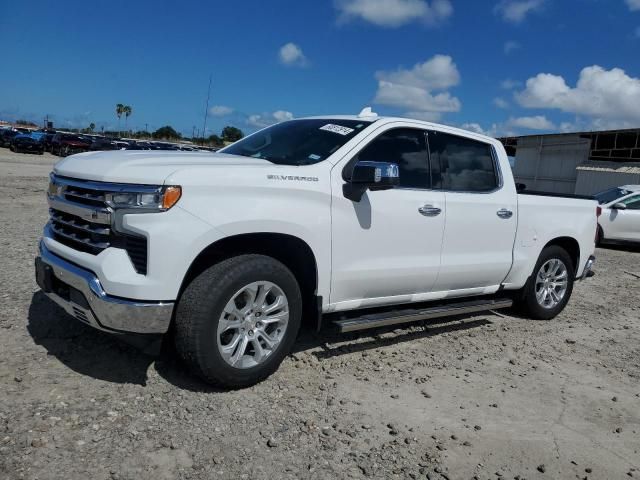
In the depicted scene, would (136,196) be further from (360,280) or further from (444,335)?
(444,335)

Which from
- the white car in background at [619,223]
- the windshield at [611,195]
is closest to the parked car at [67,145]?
the windshield at [611,195]

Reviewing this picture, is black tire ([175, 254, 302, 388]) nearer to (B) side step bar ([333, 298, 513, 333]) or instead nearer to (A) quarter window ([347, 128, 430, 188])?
(B) side step bar ([333, 298, 513, 333])

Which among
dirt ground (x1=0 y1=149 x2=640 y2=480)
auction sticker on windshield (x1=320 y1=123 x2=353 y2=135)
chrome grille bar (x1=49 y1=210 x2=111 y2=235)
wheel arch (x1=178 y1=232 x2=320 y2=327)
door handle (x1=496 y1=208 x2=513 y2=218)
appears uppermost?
auction sticker on windshield (x1=320 y1=123 x2=353 y2=135)

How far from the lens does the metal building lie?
79.3ft

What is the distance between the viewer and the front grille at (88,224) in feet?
10.7

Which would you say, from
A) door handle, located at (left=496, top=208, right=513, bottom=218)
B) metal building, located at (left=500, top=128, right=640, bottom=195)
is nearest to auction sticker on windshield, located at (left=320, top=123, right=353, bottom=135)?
door handle, located at (left=496, top=208, right=513, bottom=218)

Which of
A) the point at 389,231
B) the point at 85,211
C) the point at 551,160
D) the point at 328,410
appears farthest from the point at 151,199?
the point at 551,160

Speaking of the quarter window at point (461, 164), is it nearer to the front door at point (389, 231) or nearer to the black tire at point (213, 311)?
the front door at point (389, 231)

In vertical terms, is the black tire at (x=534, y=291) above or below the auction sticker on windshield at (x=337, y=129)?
below

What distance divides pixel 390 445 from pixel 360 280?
132 cm

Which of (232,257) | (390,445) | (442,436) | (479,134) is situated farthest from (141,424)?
(479,134)

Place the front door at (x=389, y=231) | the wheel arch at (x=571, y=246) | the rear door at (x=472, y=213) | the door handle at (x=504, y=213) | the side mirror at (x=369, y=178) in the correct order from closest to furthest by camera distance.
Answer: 1. the side mirror at (x=369, y=178)
2. the front door at (x=389, y=231)
3. the rear door at (x=472, y=213)
4. the door handle at (x=504, y=213)
5. the wheel arch at (x=571, y=246)

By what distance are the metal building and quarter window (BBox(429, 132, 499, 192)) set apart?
68.5ft

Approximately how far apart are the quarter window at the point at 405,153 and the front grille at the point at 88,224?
6.17ft
